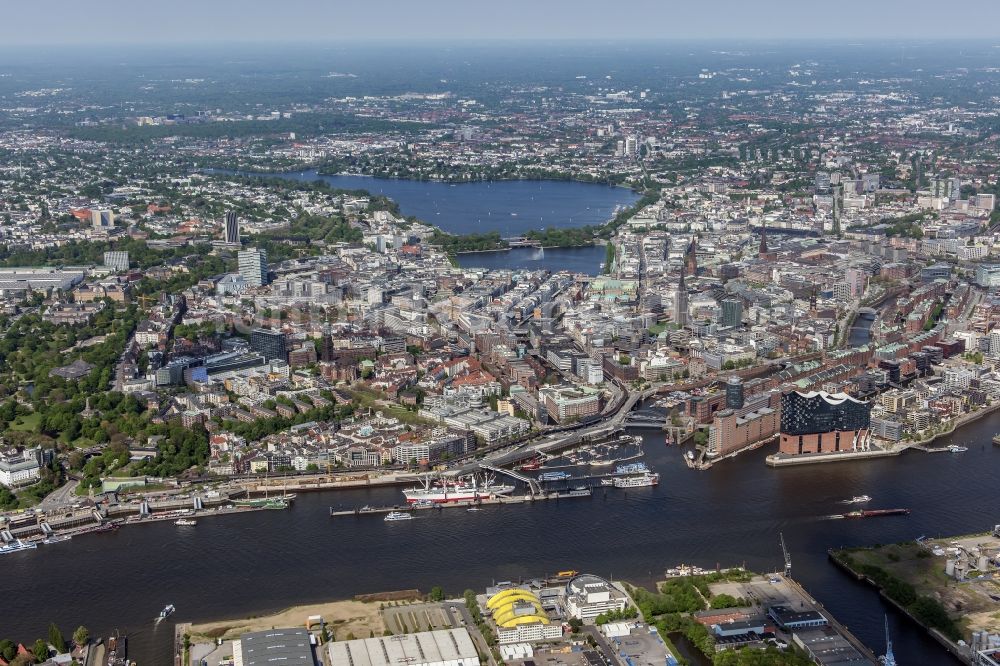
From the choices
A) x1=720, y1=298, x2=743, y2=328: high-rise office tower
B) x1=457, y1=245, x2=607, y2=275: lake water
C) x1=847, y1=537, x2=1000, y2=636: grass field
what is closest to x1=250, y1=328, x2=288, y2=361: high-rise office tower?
x1=720, y1=298, x2=743, y2=328: high-rise office tower

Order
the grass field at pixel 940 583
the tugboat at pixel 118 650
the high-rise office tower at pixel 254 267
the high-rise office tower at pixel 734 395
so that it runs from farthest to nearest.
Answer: the high-rise office tower at pixel 254 267
the high-rise office tower at pixel 734 395
the grass field at pixel 940 583
the tugboat at pixel 118 650

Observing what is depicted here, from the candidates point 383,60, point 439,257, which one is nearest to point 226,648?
point 439,257

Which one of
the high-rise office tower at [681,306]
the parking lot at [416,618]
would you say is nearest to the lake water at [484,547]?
the parking lot at [416,618]

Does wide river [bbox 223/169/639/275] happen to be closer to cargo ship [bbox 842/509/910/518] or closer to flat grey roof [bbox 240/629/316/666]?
cargo ship [bbox 842/509/910/518]

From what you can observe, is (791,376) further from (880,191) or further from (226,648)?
(880,191)

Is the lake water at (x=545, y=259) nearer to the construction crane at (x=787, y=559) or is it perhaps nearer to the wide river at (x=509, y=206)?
the wide river at (x=509, y=206)

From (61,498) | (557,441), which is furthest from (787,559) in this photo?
(61,498)

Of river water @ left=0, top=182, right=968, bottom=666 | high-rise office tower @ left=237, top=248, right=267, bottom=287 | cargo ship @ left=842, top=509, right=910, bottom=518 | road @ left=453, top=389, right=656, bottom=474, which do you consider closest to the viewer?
river water @ left=0, top=182, right=968, bottom=666
